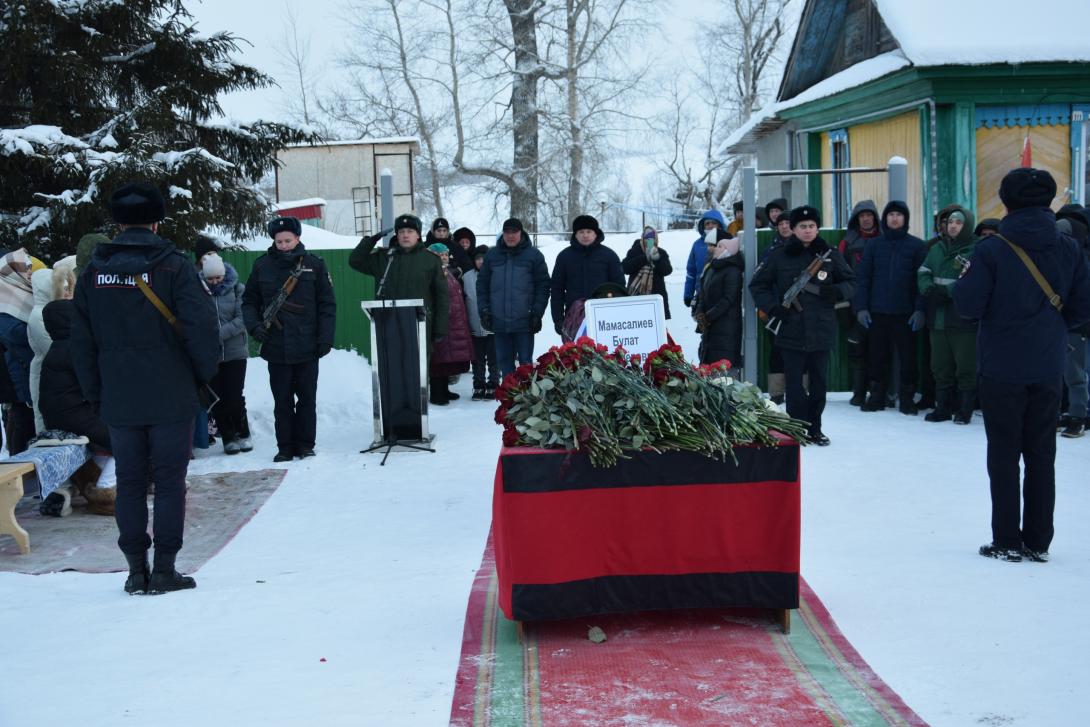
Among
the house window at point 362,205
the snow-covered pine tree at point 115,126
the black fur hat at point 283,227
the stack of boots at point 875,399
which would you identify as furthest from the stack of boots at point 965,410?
the house window at point 362,205

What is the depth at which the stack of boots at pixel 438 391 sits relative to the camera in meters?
11.8

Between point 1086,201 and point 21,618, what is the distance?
37.6ft

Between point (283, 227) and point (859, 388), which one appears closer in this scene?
point (283, 227)

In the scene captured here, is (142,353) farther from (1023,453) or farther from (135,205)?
(1023,453)

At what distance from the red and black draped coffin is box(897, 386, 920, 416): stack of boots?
6.14 meters

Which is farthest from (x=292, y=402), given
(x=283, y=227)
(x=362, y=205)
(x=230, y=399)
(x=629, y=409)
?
(x=362, y=205)

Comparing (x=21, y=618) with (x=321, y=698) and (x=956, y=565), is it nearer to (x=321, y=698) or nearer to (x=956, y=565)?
(x=321, y=698)

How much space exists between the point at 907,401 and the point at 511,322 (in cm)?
387

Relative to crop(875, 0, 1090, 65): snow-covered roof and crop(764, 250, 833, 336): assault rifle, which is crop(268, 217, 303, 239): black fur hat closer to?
crop(764, 250, 833, 336): assault rifle

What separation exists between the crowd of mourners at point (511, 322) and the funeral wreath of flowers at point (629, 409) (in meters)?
1.60

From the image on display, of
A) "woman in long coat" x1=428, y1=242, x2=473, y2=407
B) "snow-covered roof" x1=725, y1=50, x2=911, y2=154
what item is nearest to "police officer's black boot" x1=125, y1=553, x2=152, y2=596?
"woman in long coat" x1=428, y1=242, x2=473, y2=407

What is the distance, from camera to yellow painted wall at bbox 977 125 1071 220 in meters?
12.2

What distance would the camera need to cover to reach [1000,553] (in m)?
5.84

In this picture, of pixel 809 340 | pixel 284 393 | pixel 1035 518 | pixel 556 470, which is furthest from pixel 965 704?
pixel 284 393
